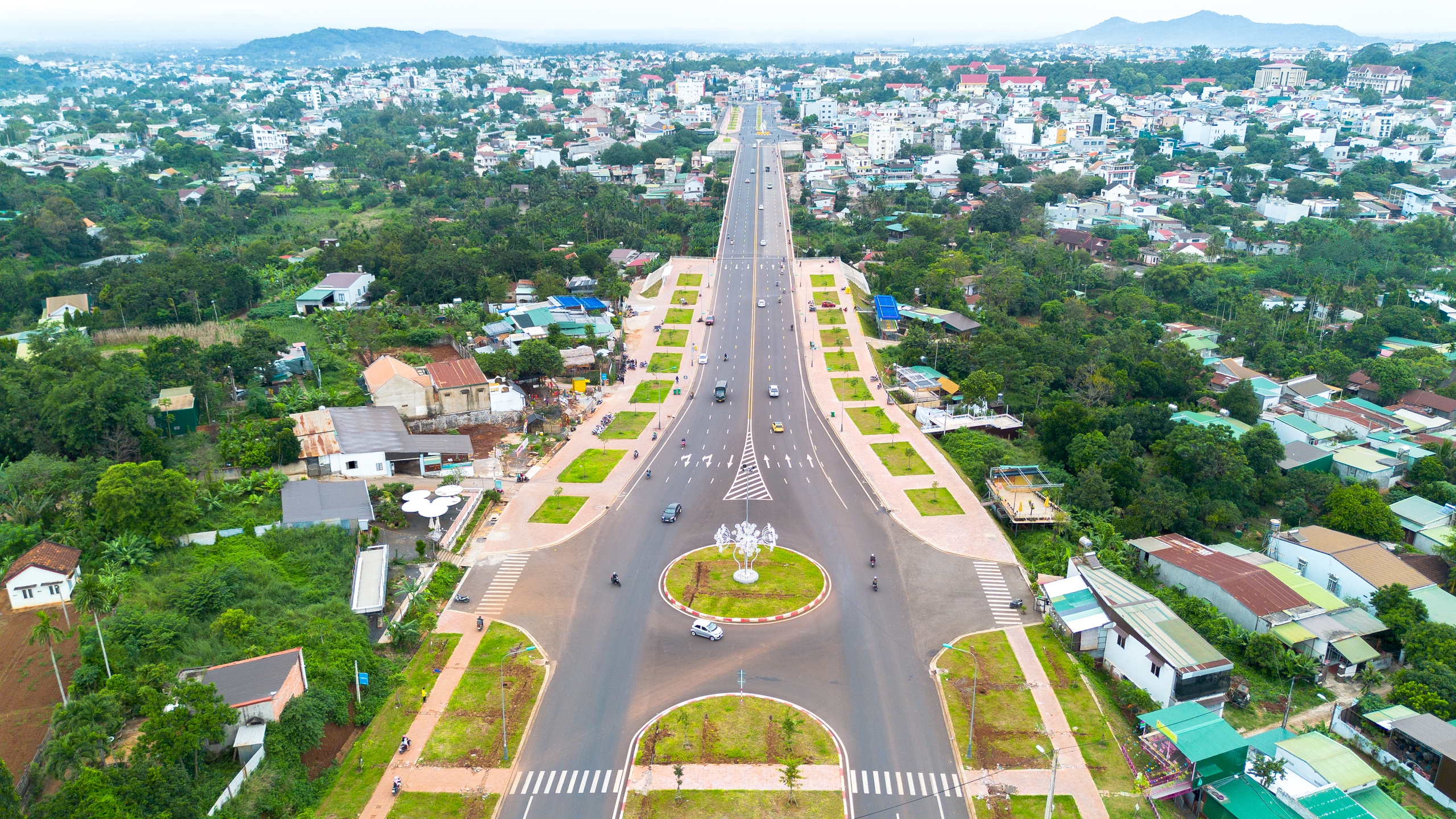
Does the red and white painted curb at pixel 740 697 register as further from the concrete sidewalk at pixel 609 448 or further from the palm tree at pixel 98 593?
the palm tree at pixel 98 593

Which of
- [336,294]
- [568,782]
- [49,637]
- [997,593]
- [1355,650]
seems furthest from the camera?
[336,294]

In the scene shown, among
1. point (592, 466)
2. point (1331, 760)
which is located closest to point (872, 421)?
point (592, 466)

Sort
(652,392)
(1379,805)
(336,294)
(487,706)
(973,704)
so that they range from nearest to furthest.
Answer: (1379,805), (973,704), (487,706), (652,392), (336,294)

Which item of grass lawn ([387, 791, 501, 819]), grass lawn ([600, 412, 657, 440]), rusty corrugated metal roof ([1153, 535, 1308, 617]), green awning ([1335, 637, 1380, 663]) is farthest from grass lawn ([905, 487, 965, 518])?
grass lawn ([387, 791, 501, 819])

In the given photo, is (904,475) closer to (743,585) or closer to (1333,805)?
(743,585)

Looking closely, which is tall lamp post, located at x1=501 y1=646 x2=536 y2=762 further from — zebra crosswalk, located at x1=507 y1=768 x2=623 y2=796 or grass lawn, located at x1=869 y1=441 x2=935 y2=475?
grass lawn, located at x1=869 y1=441 x2=935 y2=475

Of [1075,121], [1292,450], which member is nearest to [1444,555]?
[1292,450]
